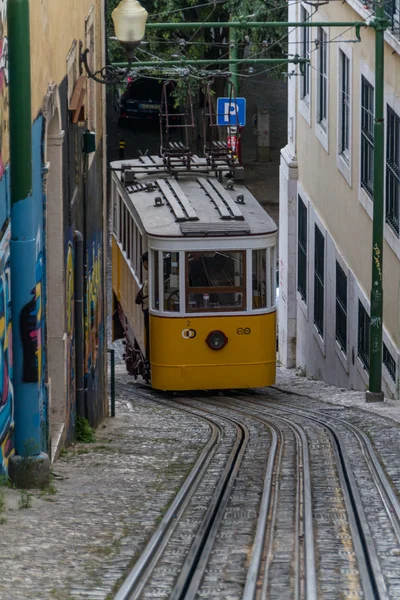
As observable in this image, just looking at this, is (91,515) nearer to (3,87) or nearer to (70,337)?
(3,87)

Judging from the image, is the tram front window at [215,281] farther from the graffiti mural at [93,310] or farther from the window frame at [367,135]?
the window frame at [367,135]

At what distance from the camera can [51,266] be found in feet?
35.7

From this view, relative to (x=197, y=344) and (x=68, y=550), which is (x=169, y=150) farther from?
(x=68, y=550)

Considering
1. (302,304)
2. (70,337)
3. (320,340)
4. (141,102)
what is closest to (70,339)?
(70,337)

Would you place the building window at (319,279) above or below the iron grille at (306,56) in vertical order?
below

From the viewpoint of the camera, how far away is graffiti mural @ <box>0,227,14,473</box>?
814 cm

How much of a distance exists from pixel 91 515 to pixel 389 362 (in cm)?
1051

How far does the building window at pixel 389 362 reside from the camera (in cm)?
1792

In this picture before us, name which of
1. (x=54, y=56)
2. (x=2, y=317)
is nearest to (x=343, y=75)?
(x=54, y=56)

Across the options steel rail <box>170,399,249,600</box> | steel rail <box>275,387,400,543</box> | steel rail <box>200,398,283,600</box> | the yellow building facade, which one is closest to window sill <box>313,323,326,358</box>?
the yellow building facade

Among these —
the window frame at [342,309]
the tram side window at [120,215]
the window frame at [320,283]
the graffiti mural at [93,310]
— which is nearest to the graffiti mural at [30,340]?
the graffiti mural at [93,310]

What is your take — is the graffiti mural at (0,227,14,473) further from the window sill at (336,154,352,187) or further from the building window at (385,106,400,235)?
the window sill at (336,154,352,187)

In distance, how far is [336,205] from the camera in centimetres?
2278

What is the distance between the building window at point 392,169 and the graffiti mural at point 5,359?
9.77 meters
